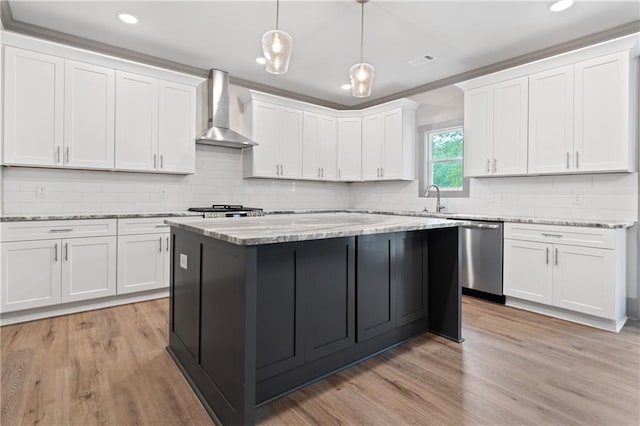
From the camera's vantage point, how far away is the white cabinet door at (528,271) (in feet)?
10.4

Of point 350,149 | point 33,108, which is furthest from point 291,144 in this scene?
point 33,108

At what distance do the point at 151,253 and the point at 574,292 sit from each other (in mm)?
4081

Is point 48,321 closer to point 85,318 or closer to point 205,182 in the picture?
point 85,318

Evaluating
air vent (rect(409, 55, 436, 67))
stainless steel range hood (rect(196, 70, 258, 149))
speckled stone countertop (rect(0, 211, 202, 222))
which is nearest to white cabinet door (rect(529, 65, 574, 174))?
air vent (rect(409, 55, 436, 67))

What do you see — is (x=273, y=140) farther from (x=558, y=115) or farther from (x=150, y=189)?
(x=558, y=115)

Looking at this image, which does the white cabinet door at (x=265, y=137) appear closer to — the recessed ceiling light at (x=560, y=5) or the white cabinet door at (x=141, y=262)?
the white cabinet door at (x=141, y=262)

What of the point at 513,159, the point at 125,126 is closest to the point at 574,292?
the point at 513,159

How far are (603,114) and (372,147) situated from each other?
2.79 meters

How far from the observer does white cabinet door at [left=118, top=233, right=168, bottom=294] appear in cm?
341

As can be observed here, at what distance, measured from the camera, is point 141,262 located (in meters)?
3.52

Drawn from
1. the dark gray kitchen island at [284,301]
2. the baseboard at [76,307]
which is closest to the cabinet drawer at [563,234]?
the dark gray kitchen island at [284,301]

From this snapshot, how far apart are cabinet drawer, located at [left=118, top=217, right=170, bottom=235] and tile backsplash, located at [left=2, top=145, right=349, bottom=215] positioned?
1.62 feet

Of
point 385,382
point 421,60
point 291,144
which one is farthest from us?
point 291,144

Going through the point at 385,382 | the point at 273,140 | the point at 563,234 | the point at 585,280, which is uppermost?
the point at 273,140
